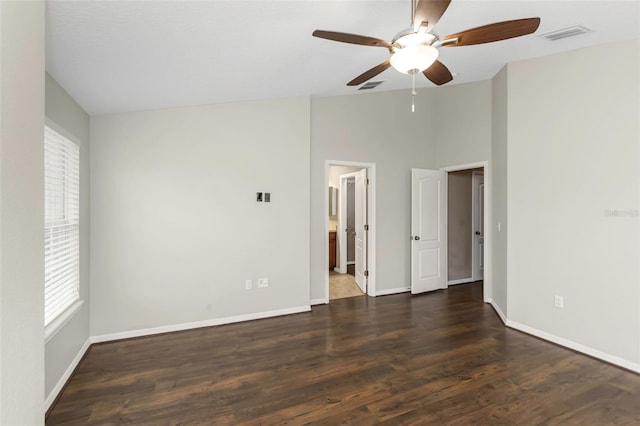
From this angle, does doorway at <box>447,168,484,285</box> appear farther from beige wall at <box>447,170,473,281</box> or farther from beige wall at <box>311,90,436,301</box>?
beige wall at <box>311,90,436,301</box>

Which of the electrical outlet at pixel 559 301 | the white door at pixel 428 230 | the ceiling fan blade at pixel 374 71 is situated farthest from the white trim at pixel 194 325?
the ceiling fan blade at pixel 374 71

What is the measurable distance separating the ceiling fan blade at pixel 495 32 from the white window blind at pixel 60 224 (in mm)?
2954

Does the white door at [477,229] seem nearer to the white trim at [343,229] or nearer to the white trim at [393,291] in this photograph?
the white trim at [393,291]

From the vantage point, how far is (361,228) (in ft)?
18.0

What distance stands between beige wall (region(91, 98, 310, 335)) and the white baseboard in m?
0.27

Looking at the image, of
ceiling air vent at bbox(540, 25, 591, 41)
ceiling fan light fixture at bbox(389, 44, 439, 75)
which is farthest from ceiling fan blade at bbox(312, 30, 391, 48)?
ceiling air vent at bbox(540, 25, 591, 41)

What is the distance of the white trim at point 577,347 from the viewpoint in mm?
2861

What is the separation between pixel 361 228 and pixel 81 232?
151 inches

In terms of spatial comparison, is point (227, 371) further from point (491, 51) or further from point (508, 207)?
point (491, 51)

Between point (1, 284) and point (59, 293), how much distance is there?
1.84 metres

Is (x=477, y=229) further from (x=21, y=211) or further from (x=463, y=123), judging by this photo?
(x=21, y=211)

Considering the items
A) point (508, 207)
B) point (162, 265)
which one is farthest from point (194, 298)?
point (508, 207)

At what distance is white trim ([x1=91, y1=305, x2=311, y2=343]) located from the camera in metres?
3.48

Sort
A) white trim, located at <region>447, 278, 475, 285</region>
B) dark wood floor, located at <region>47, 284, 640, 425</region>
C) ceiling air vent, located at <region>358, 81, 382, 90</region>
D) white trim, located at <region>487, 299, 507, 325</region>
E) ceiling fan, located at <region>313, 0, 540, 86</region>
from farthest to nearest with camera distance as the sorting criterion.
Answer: white trim, located at <region>447, 278, 475, 285</region> < ceiling air vent, located at <region>358, 81, 382, 90</region> < white trim, located at <region>487, 299, 507, 325</region> < dark wood floor, located at <region>47, 284, 640, 425</region> < ceiling fan, located at <region>313, 0, 540, 86</region>
